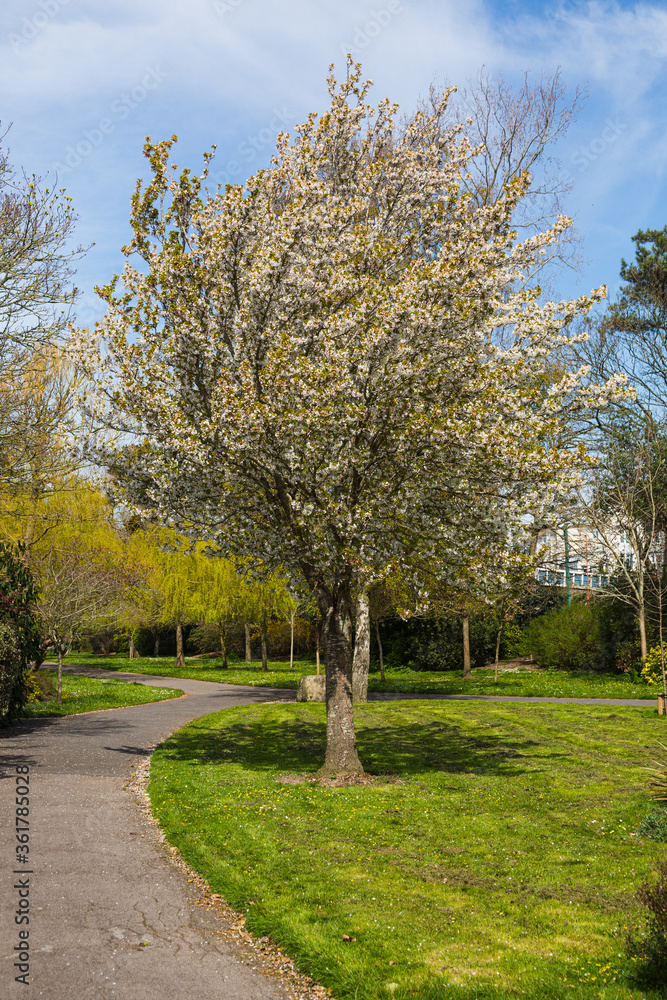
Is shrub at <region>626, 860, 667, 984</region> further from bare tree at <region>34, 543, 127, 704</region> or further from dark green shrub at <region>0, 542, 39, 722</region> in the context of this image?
bare tree at <region>34, 543, 127, 704</region>

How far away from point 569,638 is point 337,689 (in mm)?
26581

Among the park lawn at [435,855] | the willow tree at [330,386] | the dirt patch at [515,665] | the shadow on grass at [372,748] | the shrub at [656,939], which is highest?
the willow tree at [330,386]

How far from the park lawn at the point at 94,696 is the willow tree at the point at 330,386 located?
37.5 ft

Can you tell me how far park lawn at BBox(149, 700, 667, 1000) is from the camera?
5238 mm

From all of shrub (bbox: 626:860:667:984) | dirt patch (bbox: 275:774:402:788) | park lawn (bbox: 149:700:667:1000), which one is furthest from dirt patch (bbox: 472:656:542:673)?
shrub (bbox: 626:860:667:984)

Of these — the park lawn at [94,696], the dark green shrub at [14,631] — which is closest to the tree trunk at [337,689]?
the dark green shrub at [14,631]

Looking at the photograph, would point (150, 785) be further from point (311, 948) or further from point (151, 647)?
point (151, 647)

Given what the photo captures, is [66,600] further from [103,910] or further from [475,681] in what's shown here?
[475,681]

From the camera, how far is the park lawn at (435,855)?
524 centimetres

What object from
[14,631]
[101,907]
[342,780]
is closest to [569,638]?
[342,780]

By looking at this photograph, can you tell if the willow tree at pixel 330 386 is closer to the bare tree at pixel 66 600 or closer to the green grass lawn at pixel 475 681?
the bare tree at pixel 66 600

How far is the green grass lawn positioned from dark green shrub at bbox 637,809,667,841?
15.5 metres

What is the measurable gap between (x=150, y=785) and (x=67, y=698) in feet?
45.4

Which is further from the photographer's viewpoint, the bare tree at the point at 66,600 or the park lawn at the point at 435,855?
the bare tree at the point at 66,600
